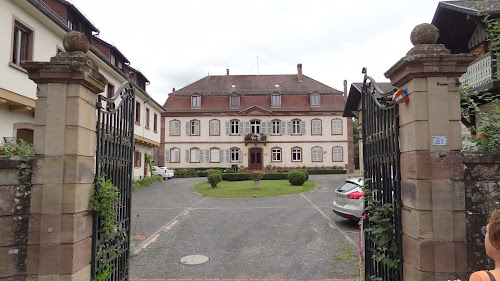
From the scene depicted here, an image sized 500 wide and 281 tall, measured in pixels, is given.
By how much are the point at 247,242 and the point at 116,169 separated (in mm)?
4509

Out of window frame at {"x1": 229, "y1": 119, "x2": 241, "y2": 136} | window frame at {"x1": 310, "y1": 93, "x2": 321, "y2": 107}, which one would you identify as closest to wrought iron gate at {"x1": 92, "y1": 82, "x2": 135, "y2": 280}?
window frame at {"x1": 229, "y1": 119, "x2": 241, "y2": 136}

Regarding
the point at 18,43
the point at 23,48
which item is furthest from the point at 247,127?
the point at 18,43

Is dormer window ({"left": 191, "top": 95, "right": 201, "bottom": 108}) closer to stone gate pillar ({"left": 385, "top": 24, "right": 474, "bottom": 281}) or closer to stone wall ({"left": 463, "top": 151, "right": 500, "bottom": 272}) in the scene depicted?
stone gate pillar ({"left": 385, "top": 24, "right": 474, "bottom": 281})

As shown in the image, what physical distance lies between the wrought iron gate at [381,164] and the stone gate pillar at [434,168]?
0.20 m

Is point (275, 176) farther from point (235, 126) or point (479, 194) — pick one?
point (479, 194)

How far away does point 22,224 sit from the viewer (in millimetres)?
3377

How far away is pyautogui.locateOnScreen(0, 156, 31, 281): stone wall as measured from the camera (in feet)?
10.8

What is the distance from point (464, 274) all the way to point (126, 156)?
4367 millimetres

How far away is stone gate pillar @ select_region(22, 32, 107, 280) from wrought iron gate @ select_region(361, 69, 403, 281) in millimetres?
3361

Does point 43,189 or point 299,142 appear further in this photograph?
point 299,142

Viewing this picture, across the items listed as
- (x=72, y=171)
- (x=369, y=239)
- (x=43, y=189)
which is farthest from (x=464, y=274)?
(x=43, y=189)

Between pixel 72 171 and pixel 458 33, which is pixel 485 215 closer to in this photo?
pixel 72 171

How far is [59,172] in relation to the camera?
11.2ft

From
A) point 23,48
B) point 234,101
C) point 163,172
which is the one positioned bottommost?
point 163,172
